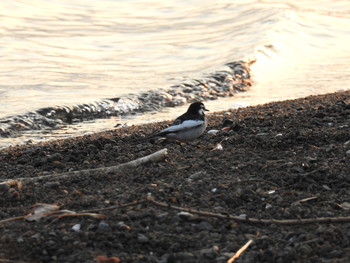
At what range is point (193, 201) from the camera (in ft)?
16.6

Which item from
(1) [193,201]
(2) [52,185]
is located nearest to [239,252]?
(1) [193,201]

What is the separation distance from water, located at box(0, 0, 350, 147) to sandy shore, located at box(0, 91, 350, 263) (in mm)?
4491

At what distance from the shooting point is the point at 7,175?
22.0 ft

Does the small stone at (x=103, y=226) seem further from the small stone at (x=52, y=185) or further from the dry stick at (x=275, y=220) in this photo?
the small stone at (x=52, y=185)

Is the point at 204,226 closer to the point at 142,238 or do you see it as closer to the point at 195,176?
the point at 142,238

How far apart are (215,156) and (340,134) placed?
138 cm

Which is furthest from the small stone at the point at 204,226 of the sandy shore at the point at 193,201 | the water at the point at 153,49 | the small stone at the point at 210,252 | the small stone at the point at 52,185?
the water at the point at 153,49

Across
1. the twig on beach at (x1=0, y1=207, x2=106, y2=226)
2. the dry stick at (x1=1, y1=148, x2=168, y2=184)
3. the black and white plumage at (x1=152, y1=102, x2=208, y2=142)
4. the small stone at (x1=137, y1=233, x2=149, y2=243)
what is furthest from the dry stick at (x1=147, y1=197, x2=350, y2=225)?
the black and white plumage at (x1=152, y1=102, x2=208, y2=142)

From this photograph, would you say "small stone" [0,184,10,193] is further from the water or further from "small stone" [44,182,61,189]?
the water

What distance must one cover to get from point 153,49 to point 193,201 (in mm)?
13070

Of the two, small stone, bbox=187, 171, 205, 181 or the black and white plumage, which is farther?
the black and white plumage

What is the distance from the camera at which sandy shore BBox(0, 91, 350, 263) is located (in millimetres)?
4289

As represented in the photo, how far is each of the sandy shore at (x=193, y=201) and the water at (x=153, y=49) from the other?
4.49 metres

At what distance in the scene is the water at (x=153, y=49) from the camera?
1330 centimetres
